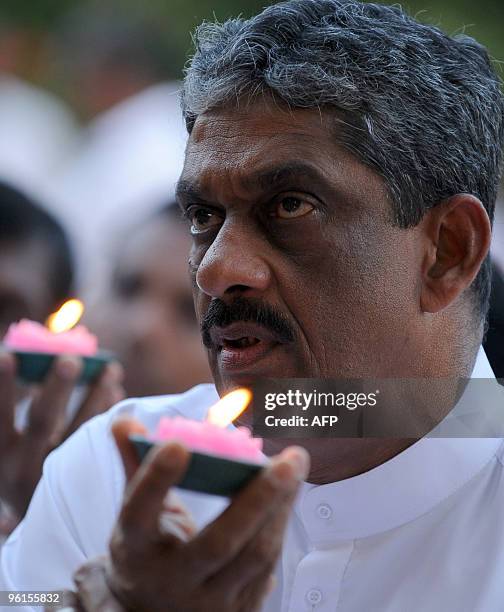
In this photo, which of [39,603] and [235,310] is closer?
[235,310]

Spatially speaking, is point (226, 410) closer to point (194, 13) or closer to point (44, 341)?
point (44, 341)

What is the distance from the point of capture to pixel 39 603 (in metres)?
2.57

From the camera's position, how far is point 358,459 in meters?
2.52

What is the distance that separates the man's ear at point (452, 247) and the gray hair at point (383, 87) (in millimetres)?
38

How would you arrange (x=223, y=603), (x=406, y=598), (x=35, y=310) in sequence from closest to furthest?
(x=223, y=603)
(x=406, y=598)
(x=35, y=310)

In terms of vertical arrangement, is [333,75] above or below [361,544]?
above

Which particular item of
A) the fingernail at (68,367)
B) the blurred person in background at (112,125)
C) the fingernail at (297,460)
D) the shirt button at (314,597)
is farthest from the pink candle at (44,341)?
the blurred person in background at (112,125)

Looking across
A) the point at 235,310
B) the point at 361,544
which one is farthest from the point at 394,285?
the point at 361,544

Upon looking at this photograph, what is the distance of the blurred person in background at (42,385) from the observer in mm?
2318

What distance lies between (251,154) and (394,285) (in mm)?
414

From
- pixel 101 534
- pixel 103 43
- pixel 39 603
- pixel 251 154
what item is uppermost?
pixel 103 43

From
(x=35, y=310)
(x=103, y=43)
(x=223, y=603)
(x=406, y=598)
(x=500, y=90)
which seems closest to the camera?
(x=223, y=603)

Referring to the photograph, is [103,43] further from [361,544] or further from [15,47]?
[361,544]

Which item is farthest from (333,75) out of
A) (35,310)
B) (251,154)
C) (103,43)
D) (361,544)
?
(103,43)
